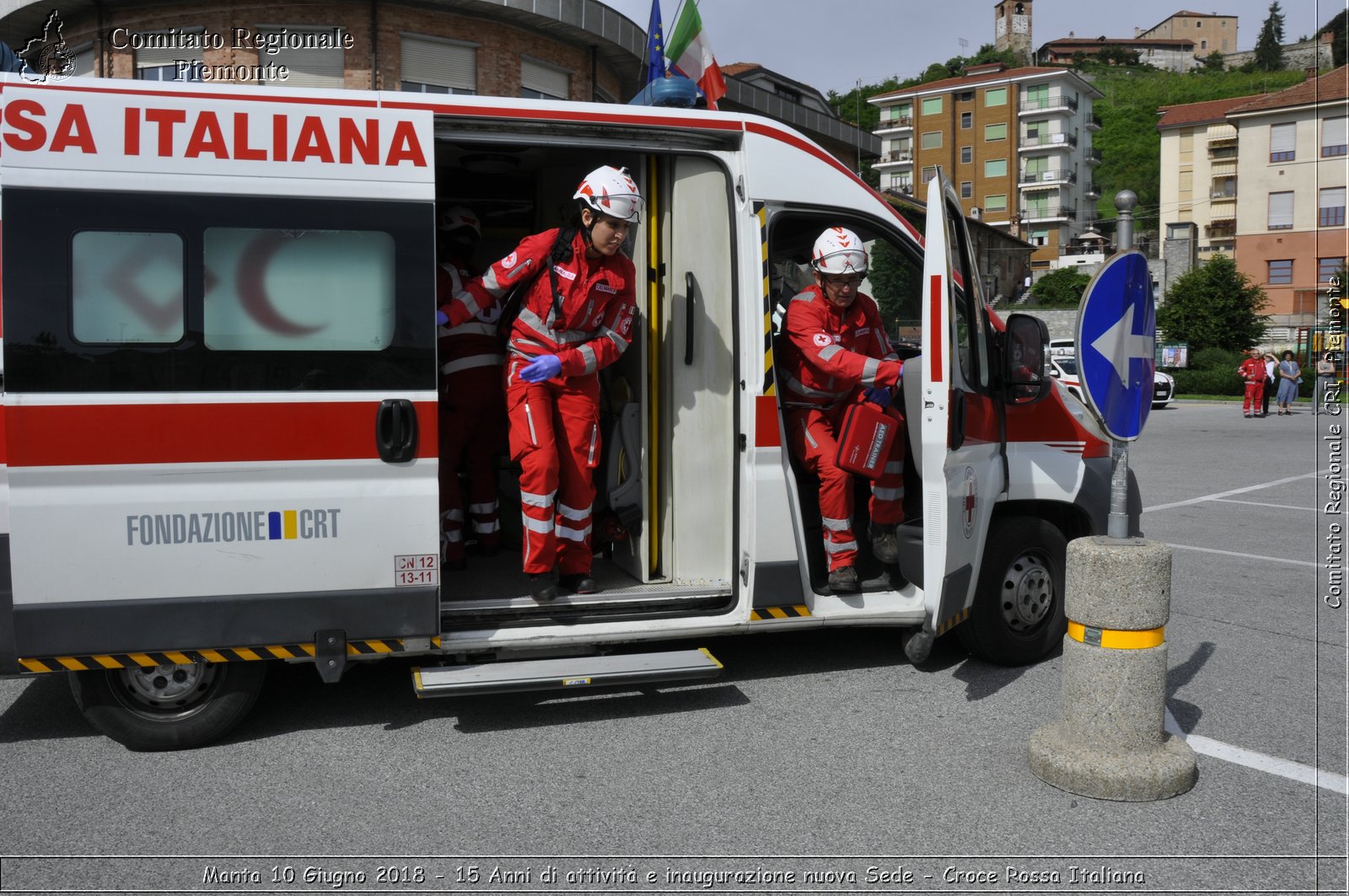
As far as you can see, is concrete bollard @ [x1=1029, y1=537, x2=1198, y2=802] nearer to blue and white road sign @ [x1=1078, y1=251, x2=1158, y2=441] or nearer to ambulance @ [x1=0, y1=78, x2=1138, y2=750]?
blue and white road sign @ [x1=1078, y1=251, x2=1158, y2=441]

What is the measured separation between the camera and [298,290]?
13.4 ft

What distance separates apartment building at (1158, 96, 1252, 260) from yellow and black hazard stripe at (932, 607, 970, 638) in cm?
7092

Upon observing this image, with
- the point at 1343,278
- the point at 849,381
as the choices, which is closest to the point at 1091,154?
the point at 1343,278

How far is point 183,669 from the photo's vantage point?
415cm

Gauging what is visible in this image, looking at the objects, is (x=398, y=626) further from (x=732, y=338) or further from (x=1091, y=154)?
(x=1091, y=154)

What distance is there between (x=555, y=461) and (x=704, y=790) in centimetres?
165

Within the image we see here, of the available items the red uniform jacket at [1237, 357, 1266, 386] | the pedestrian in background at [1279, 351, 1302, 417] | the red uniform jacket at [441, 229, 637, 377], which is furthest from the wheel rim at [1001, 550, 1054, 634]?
the pedestrian in background at [1279, 351, 1302, 417]

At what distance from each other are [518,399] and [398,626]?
1170mm

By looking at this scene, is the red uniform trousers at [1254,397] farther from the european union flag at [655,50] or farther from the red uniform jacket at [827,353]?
the european union flag at [655,50]

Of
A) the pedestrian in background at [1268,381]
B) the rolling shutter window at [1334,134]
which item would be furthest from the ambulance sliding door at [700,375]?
the rolling shutter window at [1334,134]

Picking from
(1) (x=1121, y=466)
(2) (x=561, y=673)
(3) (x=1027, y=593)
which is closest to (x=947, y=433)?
(1) (x=1121, y=466)

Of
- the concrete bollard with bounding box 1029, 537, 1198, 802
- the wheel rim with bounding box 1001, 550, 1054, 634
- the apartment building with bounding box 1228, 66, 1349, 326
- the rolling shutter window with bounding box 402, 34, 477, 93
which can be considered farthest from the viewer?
the apartment building with bounding box 1228, 66, 1349, 326

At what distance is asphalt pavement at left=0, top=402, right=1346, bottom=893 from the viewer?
3244 mm

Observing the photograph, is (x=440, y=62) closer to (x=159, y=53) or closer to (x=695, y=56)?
(x=159, y=53)
